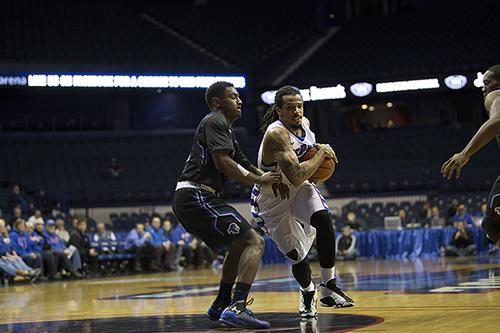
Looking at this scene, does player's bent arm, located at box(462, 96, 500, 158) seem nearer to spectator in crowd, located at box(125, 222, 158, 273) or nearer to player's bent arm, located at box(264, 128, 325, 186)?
player's bent arm, located at box(264, 128, 325, 186)

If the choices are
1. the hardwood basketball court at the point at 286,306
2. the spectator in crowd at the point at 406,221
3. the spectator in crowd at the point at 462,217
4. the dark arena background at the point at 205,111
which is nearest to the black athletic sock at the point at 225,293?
the hardwood basketball court at the point at 286,306

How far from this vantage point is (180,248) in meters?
21.3

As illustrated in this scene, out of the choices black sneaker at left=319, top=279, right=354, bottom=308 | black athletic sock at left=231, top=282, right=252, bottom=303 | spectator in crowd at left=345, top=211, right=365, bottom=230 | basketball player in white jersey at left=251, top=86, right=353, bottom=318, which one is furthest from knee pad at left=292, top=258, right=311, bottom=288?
spectator in crowd at left=345, top=211, right=365, bottom=230

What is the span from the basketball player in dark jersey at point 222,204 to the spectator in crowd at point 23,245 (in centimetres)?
1142

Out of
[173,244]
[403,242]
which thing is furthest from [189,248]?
[403,242]

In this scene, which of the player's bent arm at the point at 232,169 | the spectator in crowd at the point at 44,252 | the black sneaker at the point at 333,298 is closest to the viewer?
the player's bent arm at the point at 232,169

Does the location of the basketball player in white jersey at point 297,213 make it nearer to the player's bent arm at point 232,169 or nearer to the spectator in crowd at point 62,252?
the player's bent arm at point 232,169

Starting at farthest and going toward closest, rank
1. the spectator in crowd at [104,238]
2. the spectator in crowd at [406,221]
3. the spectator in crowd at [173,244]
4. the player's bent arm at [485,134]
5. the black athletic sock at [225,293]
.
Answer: the spectator in crowd at [406,221] → the spectator in crowd at [173,244] → the spectator in crowd at [104,238] → the black athletic sock at [225,293] → the player's bent arm at [485,134]

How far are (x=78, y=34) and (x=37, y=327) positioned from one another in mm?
24975

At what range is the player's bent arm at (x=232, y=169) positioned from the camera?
6715 millimetres

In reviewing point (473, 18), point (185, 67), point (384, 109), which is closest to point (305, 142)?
point (185, 67)

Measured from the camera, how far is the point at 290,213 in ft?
24.2

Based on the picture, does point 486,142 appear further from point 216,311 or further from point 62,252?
point 62,252

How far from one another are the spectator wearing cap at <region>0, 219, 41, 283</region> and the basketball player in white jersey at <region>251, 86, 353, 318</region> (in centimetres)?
1086
